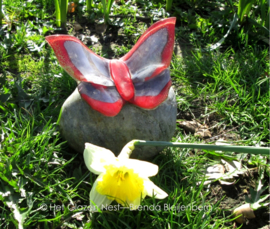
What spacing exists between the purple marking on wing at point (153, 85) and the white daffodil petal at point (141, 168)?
1.58 feet

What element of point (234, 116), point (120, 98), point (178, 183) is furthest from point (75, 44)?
point (234, 116)

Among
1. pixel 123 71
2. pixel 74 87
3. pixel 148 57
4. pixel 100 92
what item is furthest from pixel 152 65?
pixel 74 87

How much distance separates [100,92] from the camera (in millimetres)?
1808

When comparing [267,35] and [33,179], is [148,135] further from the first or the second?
[267,35]

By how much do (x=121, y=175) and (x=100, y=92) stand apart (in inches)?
20.2

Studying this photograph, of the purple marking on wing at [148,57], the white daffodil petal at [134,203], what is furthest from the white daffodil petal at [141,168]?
the purple marking on wing at [148,57]

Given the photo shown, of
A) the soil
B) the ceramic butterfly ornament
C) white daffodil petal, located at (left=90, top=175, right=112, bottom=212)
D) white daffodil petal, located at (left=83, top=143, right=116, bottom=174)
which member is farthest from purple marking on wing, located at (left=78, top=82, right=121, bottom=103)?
the soil

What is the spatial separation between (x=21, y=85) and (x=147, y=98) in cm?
111

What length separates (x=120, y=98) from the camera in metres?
1.83

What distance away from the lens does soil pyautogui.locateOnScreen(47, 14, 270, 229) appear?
75.9 inches

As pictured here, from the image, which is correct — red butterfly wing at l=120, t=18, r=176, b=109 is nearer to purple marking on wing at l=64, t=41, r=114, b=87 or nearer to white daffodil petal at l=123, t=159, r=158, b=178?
purple marking on wing at l=64, t=41, r=114, b=87

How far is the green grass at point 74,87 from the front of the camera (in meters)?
1.73

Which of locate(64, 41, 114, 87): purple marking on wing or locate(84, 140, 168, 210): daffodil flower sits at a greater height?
locate(64, 41, 114, 87): purple marking on wing

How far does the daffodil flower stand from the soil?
2.03 feet
